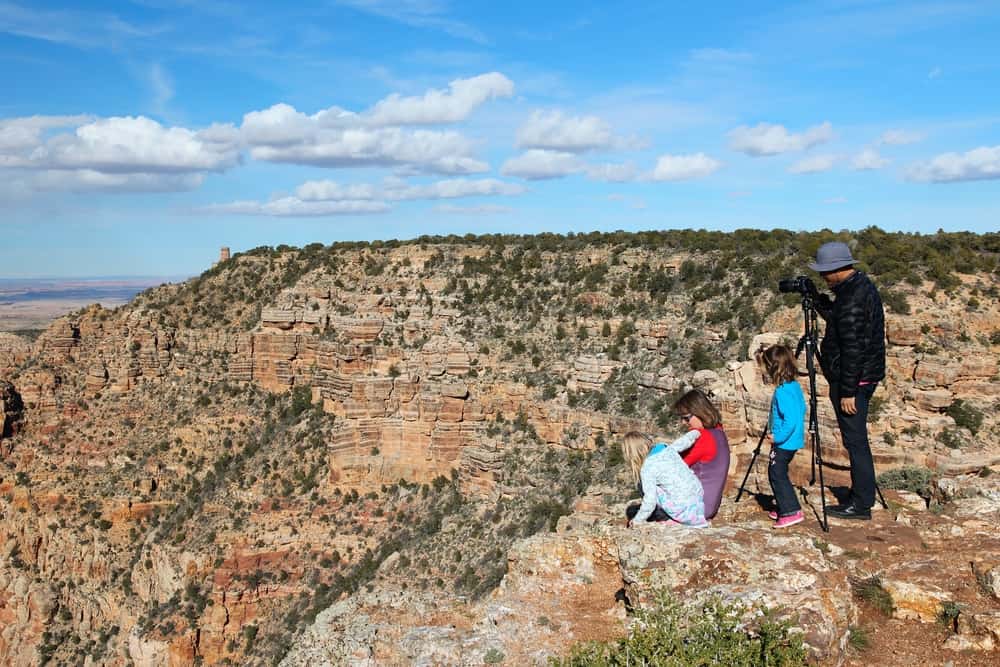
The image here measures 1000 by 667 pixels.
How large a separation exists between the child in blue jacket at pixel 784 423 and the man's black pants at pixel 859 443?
593 mm

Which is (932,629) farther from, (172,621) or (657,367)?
(172,621)

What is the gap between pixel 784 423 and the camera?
34.1ft

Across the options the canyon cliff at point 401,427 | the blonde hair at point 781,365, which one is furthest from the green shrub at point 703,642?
the blonde hair at point 781,365

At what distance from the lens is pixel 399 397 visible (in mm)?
42062

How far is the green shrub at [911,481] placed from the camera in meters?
13.8

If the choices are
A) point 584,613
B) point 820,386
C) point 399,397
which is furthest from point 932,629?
point 399,397

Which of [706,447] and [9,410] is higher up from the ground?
[706,447]

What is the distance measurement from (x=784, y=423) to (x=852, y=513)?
213 cm

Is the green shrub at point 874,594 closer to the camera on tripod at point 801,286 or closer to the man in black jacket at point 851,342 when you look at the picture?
the man in black jacket at point 851,342

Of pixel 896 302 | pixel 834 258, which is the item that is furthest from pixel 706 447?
pixel 896 302

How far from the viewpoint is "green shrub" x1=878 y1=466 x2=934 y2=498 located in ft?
45.1

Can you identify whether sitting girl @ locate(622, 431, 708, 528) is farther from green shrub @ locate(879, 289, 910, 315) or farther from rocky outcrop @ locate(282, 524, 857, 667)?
green shrub @ locate(879, 289, 910, 315)

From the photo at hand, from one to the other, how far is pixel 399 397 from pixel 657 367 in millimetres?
14948

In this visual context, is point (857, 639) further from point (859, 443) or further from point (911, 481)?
point (911, 481)
